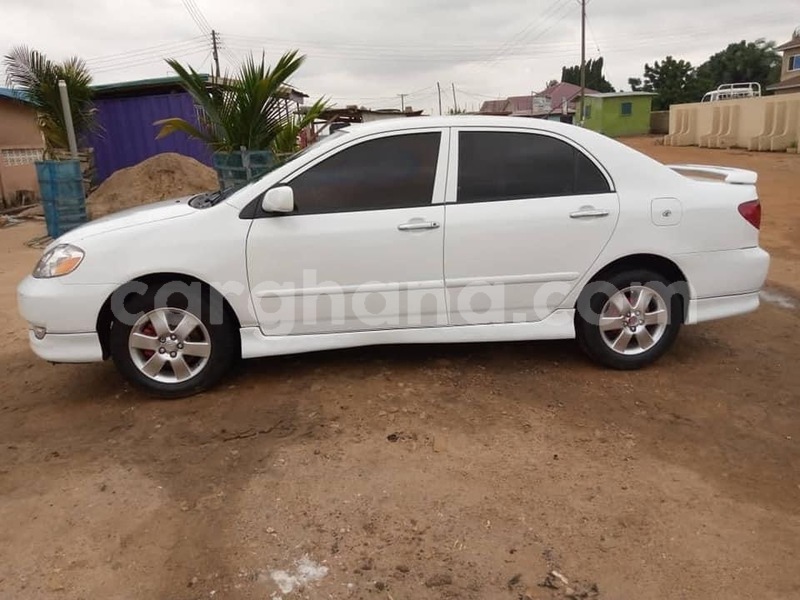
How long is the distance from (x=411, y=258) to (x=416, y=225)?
8.0 inches

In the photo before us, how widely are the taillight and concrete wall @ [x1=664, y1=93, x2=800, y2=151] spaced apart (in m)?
23.5

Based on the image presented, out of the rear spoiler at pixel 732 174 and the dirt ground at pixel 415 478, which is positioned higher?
the rear spoiler at pixel 732 174

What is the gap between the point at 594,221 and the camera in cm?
411

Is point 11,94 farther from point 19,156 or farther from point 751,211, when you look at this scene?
point 751,211

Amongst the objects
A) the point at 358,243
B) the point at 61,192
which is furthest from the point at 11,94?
the point at 358,243

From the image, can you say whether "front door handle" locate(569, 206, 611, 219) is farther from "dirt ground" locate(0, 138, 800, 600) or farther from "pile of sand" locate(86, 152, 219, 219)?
"pile of sand" locate(86, 152, 219, 219)

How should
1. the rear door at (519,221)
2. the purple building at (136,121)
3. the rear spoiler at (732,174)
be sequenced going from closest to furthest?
the rear door at (519,221)
the rear spoiler at (732,174)
the purple building at (136,121)

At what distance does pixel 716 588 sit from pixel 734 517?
1.68ft

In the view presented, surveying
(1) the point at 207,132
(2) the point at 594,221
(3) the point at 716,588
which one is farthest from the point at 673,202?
(1) the point at 207,132

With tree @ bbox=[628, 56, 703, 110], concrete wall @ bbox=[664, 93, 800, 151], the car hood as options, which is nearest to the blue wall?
the car hood

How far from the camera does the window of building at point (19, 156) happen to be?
14.1 m

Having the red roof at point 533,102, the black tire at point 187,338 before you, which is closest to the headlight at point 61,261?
the black tire at point 187,338

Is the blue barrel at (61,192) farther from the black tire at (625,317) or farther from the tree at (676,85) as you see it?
the tree at (676,85)

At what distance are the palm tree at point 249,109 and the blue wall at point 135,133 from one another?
22.2ft
